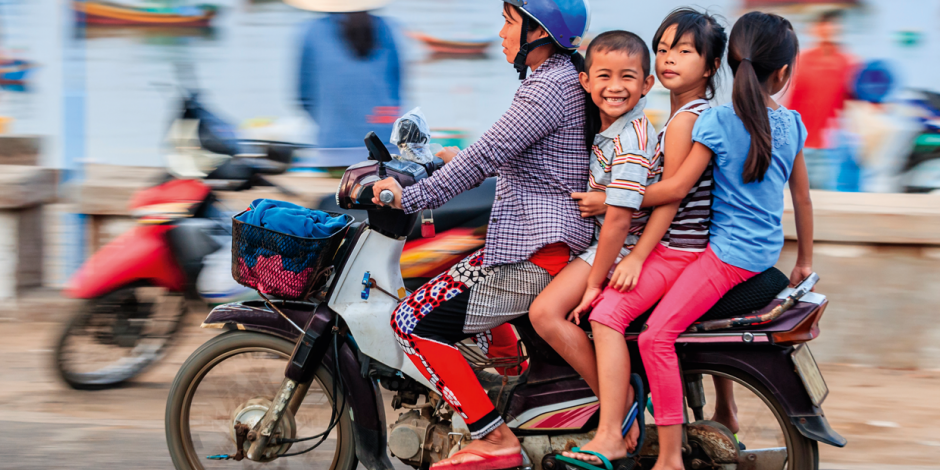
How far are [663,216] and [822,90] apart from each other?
3.69 meters

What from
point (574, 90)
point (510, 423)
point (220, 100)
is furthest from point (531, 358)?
point (220, 100)

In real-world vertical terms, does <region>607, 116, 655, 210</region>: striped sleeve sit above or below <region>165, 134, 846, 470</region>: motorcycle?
above

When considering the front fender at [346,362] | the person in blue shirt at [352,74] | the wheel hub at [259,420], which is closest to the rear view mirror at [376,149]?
the front fender at [346,362]

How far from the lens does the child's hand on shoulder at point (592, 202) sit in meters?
2.47

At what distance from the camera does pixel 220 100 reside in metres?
5.82

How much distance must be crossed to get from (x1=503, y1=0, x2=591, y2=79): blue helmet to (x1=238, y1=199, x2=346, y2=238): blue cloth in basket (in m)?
0.82

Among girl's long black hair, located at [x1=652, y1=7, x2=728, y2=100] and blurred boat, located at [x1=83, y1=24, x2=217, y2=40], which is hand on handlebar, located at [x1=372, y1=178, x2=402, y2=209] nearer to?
girl's long black hair, located at [x1=652, y1=7, x2=728, y2=100]

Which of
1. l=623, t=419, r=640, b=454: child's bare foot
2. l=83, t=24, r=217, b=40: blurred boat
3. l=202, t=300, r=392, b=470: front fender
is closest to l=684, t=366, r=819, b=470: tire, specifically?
l=623, t=419, r=640, b=454: child's bare foot

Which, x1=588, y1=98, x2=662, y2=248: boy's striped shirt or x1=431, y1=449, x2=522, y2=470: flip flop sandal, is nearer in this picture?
x1=588, y1=98, x2=662, y2=248: boy's striped shirt

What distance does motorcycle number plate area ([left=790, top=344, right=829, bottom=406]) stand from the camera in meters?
2.49

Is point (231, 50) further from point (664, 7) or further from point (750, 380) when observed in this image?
point (750, 380)

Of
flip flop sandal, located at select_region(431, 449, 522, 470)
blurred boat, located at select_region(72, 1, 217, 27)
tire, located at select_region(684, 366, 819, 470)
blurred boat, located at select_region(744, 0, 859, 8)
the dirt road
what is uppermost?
blurred boat, located at select_region(744, 0, 859, 8)

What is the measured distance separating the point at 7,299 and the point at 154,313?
1.75 meters

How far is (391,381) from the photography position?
9.14 ft
